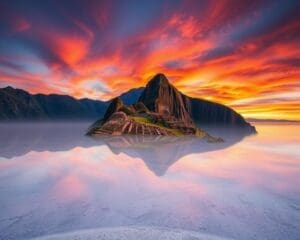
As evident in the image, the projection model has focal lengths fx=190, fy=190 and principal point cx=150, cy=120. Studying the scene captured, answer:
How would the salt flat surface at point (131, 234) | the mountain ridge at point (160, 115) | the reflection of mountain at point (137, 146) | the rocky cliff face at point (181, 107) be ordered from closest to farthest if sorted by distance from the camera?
the salt flat surface at point (131, 234) < the reflection of mountain at point (137, 146) < the mountain ridge at point (160, 115) < the rocky cliff face at point (181, 107)

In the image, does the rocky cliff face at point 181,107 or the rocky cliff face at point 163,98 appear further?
the rocky cliff face at point 181,107

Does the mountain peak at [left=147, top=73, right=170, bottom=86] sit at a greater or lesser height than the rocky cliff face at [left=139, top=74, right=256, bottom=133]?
greater

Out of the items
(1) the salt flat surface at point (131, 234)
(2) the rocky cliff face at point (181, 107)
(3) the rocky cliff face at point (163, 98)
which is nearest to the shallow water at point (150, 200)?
(1) the salt flat surface at point (131, 234)

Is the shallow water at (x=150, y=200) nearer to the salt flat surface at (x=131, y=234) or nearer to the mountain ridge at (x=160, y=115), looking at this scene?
the salt flat surface at (x=131, y=234)

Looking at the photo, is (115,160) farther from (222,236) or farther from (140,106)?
(140,106)

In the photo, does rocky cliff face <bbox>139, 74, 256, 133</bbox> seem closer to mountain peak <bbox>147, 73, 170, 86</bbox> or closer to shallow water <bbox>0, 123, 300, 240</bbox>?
mountain peak <bbox>147, 73, 170, 86</bbox>

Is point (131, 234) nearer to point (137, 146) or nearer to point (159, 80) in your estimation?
point (137, 146)

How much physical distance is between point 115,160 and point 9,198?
10.3m

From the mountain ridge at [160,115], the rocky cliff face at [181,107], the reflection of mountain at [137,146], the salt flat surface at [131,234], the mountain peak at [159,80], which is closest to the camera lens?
the salt flat surface at [131,234]

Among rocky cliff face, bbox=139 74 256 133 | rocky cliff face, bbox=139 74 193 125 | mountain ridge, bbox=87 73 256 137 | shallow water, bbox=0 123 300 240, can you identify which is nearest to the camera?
shallow water, bbox=0 123 300 240

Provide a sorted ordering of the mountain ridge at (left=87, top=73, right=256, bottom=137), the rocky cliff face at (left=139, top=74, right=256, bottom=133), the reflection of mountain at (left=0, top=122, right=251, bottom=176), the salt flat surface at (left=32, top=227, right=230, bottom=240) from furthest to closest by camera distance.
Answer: the rocky cliff face at (left=139, top=74, right=256, bottom=133) → the mountain ridge at (left=87, top=73, right=256, bottom=137) → the reflection of mountain at (left=0, top=122, right=251, bottom=176) → the salt flat surface at (left=32, top=227, right=230, bottom=240)

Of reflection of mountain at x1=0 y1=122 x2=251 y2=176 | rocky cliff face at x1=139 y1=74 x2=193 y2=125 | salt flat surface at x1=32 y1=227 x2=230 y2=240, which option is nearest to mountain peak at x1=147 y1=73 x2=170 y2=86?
rocky cliff face at x1=139 y1=74 x2=193 y2=125

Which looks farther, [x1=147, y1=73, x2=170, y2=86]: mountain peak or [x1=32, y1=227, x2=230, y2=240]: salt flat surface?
[x1=147, y1=73, x2=170, y2=86]: mountain peak

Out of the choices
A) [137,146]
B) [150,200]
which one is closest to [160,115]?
[137,146]
